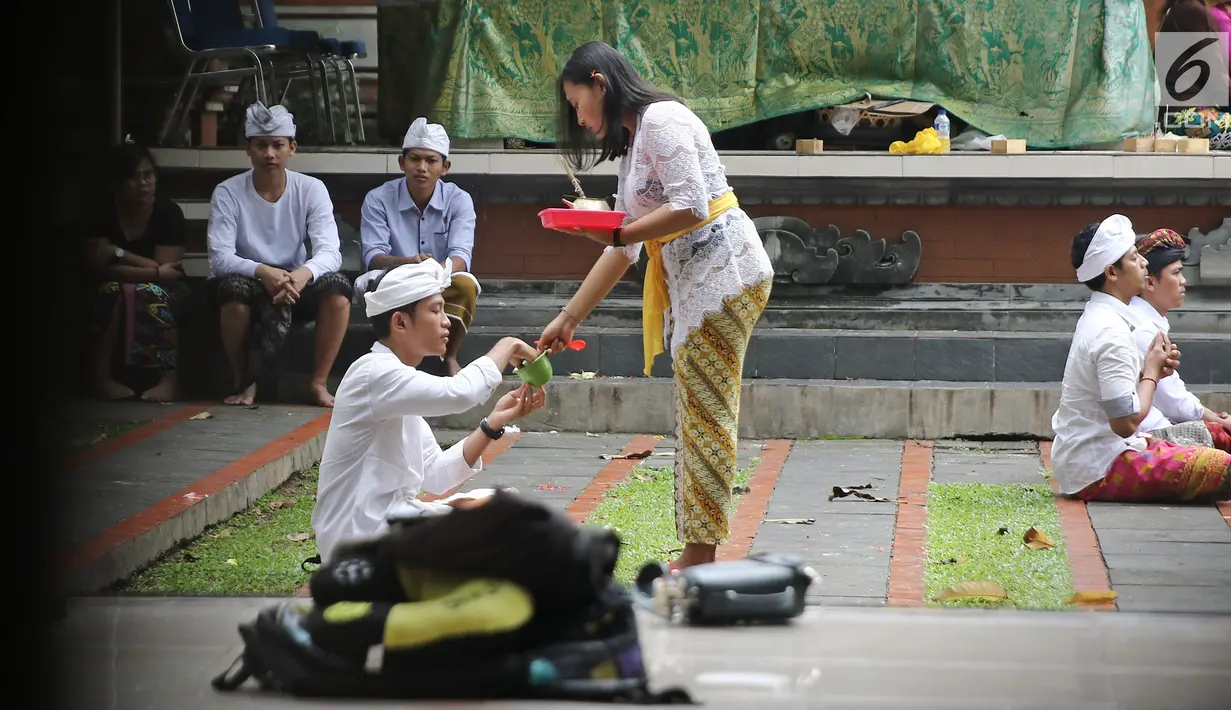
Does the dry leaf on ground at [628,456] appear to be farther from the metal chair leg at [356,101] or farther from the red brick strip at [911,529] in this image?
the metal chair leg at [356,101]

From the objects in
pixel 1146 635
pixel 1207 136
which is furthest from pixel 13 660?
pixel 1207 136

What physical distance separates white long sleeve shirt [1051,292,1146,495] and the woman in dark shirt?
14.1 ft

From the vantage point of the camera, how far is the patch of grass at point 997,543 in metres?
4.44

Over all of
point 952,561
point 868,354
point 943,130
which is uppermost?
point 943,130

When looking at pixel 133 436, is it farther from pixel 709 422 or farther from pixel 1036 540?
pixel 1036 540

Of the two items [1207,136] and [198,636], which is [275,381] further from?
[1207,136]

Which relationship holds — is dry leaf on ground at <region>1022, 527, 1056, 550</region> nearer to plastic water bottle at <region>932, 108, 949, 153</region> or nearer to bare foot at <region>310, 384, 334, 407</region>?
plastic water bottle at <region>932, 108, 949, 153</region>

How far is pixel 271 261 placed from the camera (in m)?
7.36

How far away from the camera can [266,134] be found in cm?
734

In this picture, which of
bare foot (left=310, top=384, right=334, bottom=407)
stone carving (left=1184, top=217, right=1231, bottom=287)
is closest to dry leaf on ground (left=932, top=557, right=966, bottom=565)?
stone carving (left=1184, top=217, right=1231, bottom=287)

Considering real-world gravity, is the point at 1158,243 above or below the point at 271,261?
above

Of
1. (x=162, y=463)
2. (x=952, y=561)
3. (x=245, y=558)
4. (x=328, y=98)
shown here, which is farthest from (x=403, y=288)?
(x=328, y=98)

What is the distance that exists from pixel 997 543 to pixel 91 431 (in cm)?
393

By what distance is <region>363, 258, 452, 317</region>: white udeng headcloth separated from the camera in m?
3.98
